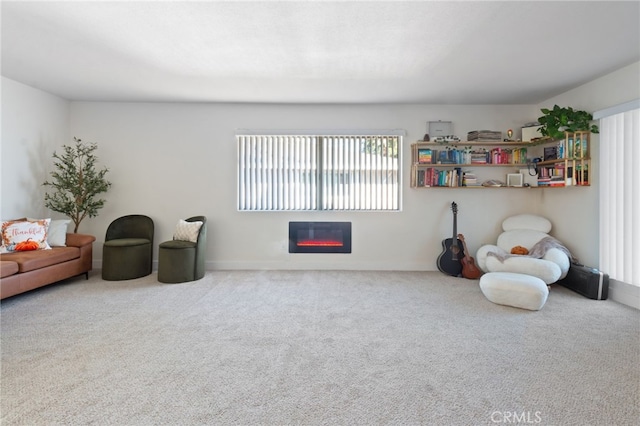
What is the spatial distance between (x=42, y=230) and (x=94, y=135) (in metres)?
1.82

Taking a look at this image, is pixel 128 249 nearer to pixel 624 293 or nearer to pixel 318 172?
pixel 318 172

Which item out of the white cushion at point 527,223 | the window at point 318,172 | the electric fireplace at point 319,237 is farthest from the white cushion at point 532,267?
the electric fireplace at point 319,237

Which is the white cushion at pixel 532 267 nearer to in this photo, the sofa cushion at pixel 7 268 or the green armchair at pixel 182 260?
the green armchair at pixel 182 260

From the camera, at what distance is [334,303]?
3.36m

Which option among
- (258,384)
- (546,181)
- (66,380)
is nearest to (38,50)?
(66,380)

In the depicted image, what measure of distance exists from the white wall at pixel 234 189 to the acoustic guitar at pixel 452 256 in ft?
0.84

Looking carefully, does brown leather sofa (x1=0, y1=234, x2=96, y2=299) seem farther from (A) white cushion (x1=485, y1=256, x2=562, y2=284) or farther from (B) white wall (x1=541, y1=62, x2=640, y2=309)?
(B) white wall (x1=541, y1=62, x2=640, y2=309)

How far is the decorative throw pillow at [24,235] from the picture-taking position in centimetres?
356

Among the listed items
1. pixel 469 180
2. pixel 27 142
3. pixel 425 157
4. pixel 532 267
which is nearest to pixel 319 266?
pixel 425 157

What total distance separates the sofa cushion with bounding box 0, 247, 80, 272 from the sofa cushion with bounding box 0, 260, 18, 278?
6 cm

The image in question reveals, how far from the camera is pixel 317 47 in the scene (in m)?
2.86

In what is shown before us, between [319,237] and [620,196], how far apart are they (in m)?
3.83

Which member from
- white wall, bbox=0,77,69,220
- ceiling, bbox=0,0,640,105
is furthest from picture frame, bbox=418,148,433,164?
white wall, bbox=0,77,69,220

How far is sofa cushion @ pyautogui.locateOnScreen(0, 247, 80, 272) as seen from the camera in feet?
10.8
